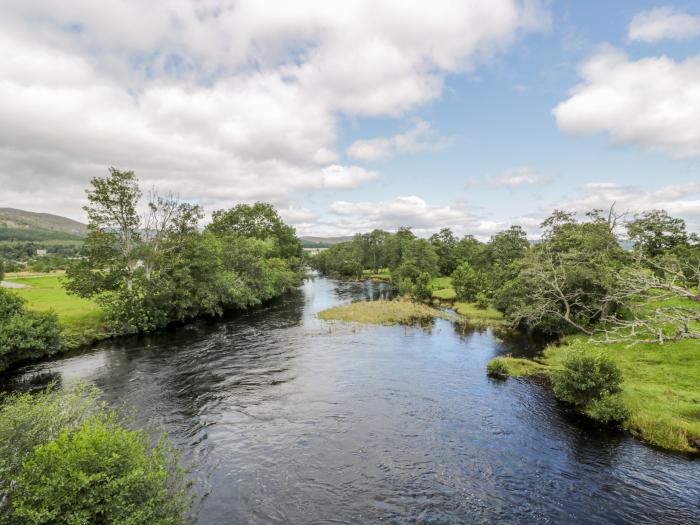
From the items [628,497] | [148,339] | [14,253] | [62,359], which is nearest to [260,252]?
[148,339]

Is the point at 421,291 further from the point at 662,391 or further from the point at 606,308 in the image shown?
the point at 662,391

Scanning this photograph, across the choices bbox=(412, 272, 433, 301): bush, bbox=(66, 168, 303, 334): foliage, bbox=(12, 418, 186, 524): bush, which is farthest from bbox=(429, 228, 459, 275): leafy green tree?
bbox=(12, 418, 186, 524): bush

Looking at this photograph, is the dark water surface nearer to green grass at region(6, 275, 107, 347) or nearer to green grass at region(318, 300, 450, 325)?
green grass at region(6, 275, 107, 347)

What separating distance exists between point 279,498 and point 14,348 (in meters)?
28.3

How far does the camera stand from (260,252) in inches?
2869

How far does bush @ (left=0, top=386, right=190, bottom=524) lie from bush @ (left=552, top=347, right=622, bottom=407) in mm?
23401

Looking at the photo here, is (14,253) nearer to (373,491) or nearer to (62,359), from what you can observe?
(62,359)

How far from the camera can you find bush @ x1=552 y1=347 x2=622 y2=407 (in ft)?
73.9

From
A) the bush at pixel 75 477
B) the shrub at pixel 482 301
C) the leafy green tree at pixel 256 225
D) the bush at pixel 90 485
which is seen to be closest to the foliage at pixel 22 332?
the bush at pixel 75 477

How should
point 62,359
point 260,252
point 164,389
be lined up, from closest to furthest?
1. point 164,389
2. point 62,359
3. point 260,252

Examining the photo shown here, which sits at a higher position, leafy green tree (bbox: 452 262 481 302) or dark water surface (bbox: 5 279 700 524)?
leafy green tree (bbox: 452 262 481 302)

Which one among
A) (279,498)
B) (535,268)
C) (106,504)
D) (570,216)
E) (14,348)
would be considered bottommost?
(279,498)

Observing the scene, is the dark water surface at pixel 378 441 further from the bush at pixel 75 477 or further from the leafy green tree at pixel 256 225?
the leafy green tree at pixel 256 225

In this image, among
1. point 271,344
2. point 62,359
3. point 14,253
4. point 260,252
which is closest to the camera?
point 62,359
